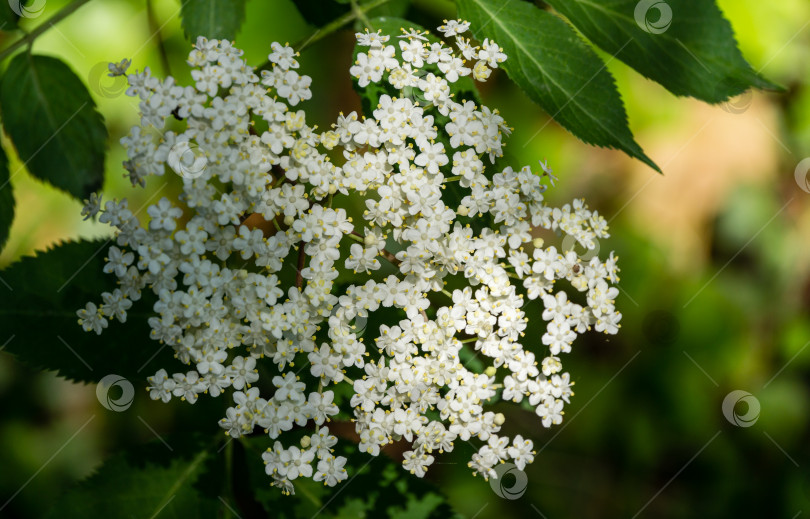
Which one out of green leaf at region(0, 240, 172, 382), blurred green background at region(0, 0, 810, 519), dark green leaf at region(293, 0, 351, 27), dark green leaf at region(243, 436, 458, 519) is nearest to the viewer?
green leaf at region(0, 240, 172, 382)

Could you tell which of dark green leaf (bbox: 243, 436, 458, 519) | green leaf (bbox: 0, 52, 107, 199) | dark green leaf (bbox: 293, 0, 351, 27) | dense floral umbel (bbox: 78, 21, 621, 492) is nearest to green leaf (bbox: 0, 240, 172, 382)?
dense floral umbel (bbox: 78, 21, 621, 492)

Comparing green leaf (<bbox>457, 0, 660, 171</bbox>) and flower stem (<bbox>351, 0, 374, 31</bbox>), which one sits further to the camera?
flower stem (<bbox>351, 0, 374, 31</bbox>)

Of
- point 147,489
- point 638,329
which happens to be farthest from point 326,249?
point 638,329

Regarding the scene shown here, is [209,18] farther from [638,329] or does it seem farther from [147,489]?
[638,329]

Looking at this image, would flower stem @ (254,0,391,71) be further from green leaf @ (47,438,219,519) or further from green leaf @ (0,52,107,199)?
green leaf @ (47,438,219,519)

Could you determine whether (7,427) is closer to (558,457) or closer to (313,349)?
(313,349)

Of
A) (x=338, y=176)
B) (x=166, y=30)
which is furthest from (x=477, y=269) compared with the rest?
(x=166, y=30)

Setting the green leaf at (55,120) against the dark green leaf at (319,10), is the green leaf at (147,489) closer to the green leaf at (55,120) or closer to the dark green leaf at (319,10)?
the green leaf at (55,120)
